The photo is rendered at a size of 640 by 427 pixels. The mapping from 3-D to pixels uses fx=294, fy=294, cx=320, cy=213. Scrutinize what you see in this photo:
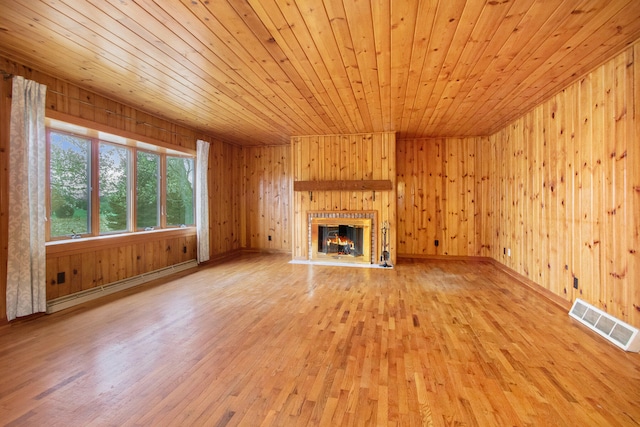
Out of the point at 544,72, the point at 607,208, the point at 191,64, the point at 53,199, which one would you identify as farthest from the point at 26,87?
the point at 607,208

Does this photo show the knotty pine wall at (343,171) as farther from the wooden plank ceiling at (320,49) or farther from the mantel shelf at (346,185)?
the wooden plank ceiling at (320,49)

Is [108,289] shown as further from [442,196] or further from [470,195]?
[470,195]

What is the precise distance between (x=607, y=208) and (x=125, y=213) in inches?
230

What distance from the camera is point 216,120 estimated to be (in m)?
4.87

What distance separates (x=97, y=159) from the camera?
3.91 metres

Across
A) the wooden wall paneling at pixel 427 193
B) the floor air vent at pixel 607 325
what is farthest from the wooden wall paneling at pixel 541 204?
the wooden wall paneling at pixel 427 193

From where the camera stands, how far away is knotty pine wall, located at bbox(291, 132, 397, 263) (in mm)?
5594

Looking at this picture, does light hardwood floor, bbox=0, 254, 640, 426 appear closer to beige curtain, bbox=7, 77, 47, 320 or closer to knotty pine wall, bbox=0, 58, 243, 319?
beige curtain, bbox=7, 77, 47, 320

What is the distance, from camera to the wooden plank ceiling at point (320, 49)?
202cm

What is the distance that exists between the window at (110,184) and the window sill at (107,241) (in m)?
0.13

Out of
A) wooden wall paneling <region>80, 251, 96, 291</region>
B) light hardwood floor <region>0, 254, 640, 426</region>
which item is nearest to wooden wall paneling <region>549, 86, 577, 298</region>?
light hardwood floor <region>0, 254, 640, 426</region>

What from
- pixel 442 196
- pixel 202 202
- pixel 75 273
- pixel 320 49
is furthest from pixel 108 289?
pixel 442 196

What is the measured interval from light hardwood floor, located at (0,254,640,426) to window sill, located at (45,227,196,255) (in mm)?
694

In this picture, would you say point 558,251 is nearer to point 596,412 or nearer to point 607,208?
point 607,208
